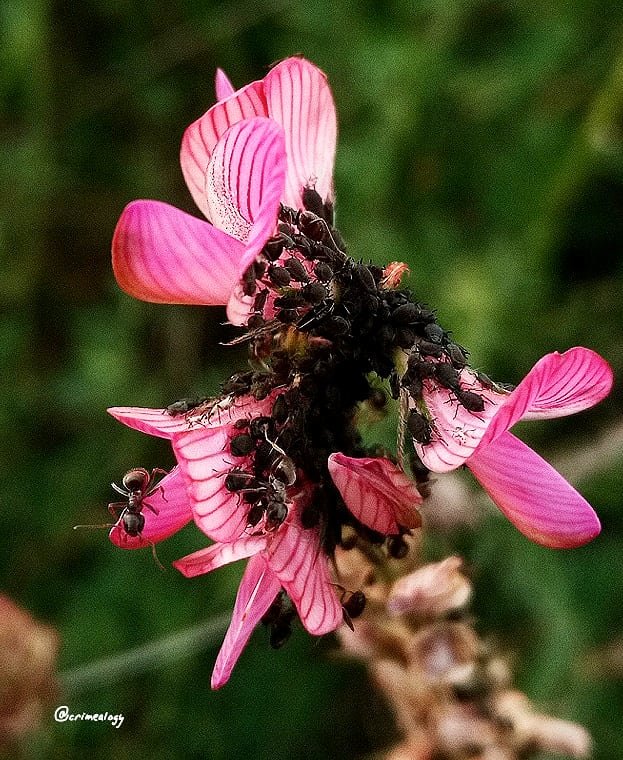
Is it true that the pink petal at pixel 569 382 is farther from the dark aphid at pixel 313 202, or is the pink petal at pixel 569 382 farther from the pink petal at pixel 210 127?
the pink petal at pixel 210 127

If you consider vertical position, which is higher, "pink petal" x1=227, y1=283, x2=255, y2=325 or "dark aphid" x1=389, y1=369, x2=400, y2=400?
"pink petal" x1=227, y1=283, x2=255, y2=325

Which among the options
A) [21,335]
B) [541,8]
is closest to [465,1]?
[541,8]

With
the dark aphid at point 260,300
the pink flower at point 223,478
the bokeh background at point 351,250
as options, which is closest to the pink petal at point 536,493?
the pink flower at point 223,478

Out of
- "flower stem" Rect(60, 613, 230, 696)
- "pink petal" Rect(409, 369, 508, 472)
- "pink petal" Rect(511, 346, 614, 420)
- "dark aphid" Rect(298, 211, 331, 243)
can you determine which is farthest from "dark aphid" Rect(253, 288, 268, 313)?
"flower stem" Rect(60, 613, 230, 696)

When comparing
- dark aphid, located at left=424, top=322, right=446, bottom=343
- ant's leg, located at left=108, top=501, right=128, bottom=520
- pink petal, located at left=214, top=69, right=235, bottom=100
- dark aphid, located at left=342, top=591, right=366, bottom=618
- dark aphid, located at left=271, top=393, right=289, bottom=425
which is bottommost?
dark aphid, located at left=342, top=591, right=366, bottom=618

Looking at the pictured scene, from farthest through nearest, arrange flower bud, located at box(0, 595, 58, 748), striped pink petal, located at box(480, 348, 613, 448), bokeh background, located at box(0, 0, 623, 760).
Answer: bokeh background, located at box(0, 0, 623, 760) < flower bud, located at box(0, 595, 58, 748) < striped pink petal, located at box(480, 348, 613, 448)

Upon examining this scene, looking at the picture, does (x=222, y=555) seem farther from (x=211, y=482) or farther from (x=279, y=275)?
(x=279, y=275)

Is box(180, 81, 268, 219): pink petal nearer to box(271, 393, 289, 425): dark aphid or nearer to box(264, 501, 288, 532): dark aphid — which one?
box(271, 393, 289, 425): dark aphid

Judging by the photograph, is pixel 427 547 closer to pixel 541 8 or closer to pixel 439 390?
pixel 439 390
